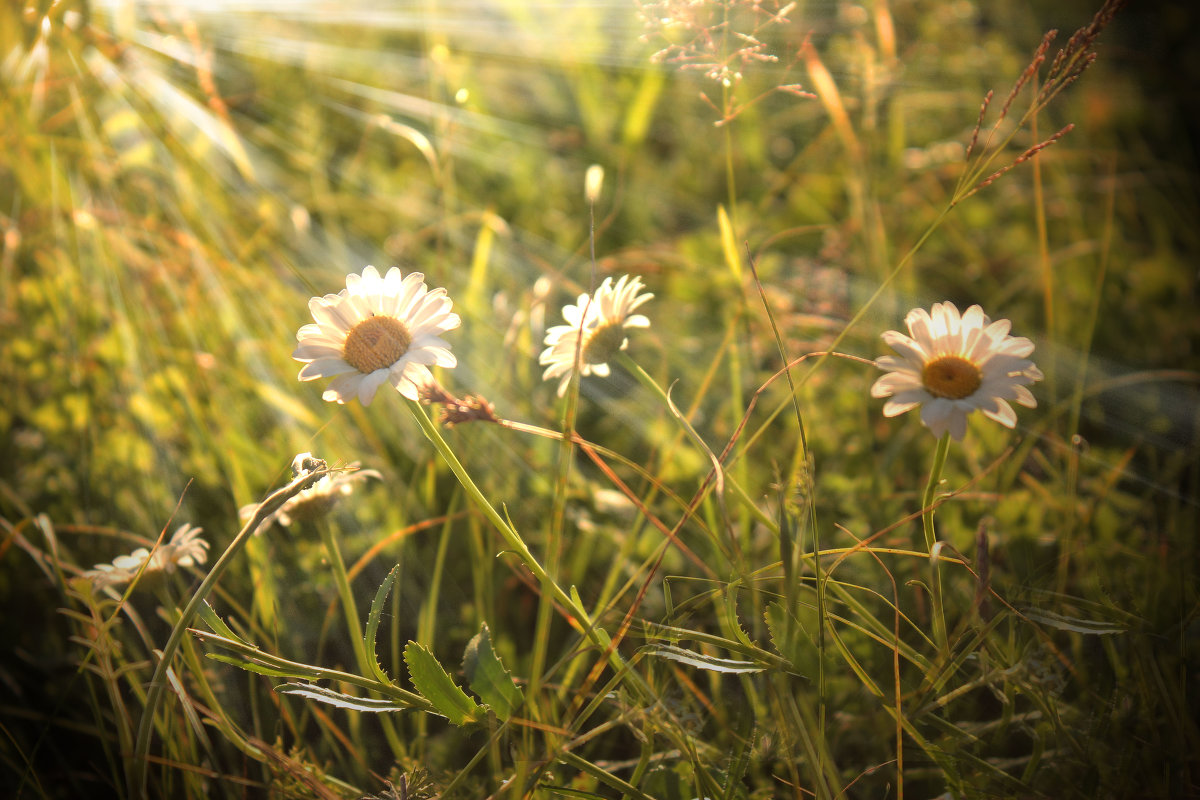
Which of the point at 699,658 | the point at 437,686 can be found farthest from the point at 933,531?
the point at 437,686

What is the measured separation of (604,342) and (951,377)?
0.38 m

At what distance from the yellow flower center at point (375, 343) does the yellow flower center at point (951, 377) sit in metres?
0.52

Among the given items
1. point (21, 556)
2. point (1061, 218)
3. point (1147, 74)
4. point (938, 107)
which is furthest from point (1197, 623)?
point (1147, 74)

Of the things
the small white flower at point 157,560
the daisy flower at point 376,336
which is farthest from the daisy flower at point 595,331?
the small white flower at point 157,560

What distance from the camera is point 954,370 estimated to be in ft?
2.39

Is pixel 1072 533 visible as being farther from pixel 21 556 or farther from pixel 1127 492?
pixel 21 556

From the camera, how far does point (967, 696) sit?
960mm

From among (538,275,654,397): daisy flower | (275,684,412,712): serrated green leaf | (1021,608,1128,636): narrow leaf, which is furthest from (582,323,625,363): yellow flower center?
(1021,608,1128,636): narrow leaf

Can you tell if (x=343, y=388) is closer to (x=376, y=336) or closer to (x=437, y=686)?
(x=376, y=336)

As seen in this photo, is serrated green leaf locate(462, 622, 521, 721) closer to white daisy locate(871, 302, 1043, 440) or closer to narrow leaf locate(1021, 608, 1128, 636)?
white daisy locate(871, 302, 1043, 440)

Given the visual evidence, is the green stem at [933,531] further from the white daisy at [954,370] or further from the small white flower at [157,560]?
the small white flower at [157,560]

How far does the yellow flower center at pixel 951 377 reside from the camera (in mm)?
710

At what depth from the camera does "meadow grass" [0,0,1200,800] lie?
782 mm

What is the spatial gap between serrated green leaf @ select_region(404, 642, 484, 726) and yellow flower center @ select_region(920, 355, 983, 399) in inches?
22.2
